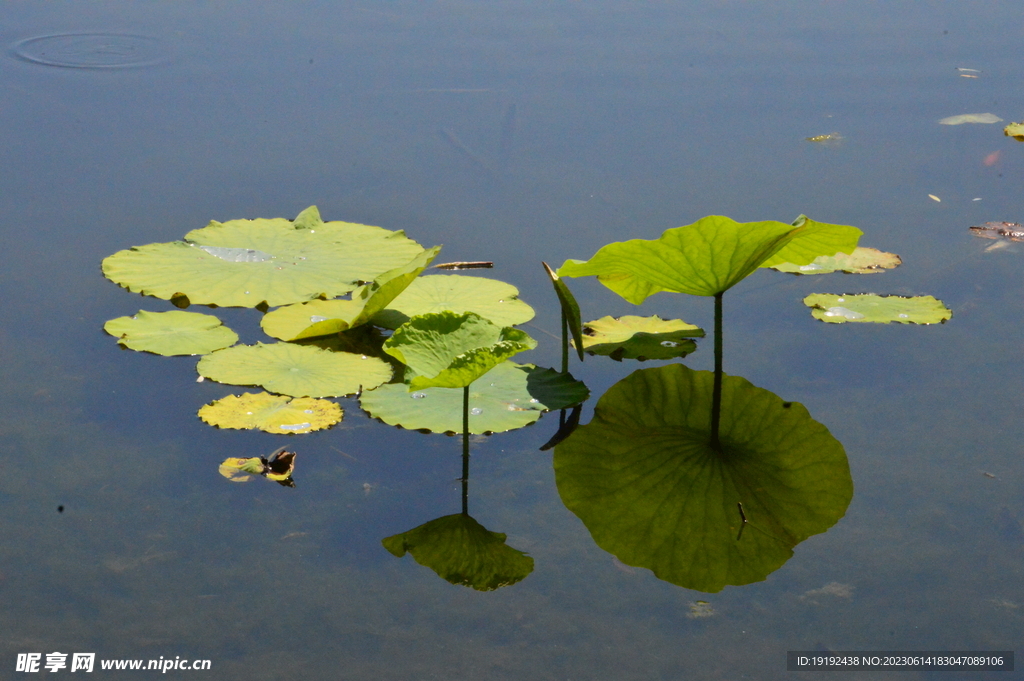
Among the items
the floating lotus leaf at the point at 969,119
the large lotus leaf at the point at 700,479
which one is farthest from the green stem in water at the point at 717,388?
the floating lotus leaf at the point at 969,119

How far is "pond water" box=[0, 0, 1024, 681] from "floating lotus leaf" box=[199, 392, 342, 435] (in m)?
0.03

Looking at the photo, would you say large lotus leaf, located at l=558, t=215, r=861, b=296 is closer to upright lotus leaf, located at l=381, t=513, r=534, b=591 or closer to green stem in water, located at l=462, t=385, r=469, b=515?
green stem in water, located at l=462, t=385, r=469, b=515

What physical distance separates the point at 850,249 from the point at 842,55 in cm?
303

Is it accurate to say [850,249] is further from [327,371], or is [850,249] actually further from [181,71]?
[181,71]

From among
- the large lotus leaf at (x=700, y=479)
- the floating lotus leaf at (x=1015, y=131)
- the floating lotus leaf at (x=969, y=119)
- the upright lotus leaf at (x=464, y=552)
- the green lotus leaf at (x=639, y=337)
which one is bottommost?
the upright lotus leaf at (x=464, y=552)

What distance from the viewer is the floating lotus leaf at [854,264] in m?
2.76

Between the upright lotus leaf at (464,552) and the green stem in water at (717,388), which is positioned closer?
the upright lotus leaf at (464,552)

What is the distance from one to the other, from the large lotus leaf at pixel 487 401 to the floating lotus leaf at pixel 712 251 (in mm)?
274

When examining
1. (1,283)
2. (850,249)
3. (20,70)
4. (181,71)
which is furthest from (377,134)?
(850,249)

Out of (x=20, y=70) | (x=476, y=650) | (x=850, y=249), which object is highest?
(x=20, y=70)

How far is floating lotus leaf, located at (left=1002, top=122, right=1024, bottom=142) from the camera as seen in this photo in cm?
374

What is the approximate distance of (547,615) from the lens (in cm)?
153

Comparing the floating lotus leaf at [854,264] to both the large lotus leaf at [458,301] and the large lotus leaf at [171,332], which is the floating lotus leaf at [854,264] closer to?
the large lotus leaf at [458,301]

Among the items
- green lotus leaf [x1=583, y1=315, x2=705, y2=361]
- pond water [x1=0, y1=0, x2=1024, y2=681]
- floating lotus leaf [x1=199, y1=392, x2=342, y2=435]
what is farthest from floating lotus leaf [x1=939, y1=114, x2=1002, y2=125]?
floating lotus leaf [x1=199, y1=392, x2=342, y2=435]
